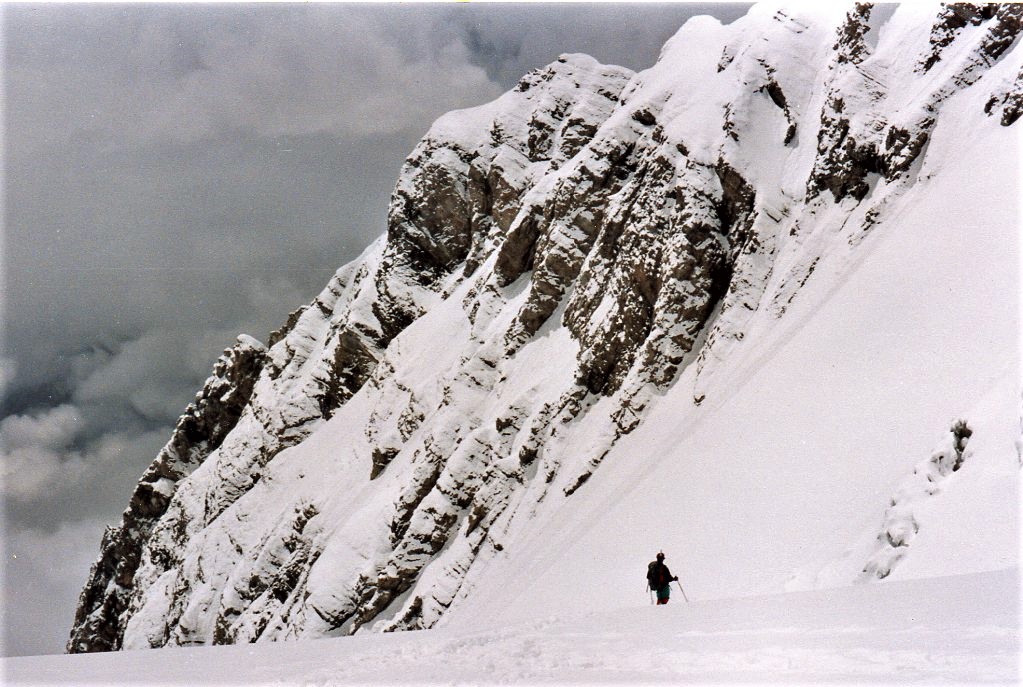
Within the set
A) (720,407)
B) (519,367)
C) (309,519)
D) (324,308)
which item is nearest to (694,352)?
(720,407)

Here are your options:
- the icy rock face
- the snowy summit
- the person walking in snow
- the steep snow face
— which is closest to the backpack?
the person walking in snow

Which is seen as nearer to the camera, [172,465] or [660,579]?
[660,579]

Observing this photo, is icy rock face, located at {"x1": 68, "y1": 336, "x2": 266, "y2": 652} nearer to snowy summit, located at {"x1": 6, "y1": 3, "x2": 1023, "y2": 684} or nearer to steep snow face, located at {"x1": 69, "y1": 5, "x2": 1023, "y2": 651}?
snowy summit, located at {"x1": 6, "y1": 3, "x2": 1023, "y2": 684}

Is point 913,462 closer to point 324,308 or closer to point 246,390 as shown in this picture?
point 324,308

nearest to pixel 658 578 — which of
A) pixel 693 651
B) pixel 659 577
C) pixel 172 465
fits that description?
pixel 659 577

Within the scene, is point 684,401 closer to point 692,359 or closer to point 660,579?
point 692,359

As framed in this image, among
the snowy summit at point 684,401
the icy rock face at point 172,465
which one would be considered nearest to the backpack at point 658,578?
the snowy summit at point 684,401

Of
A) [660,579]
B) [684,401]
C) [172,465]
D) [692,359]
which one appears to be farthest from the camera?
[172,465]
